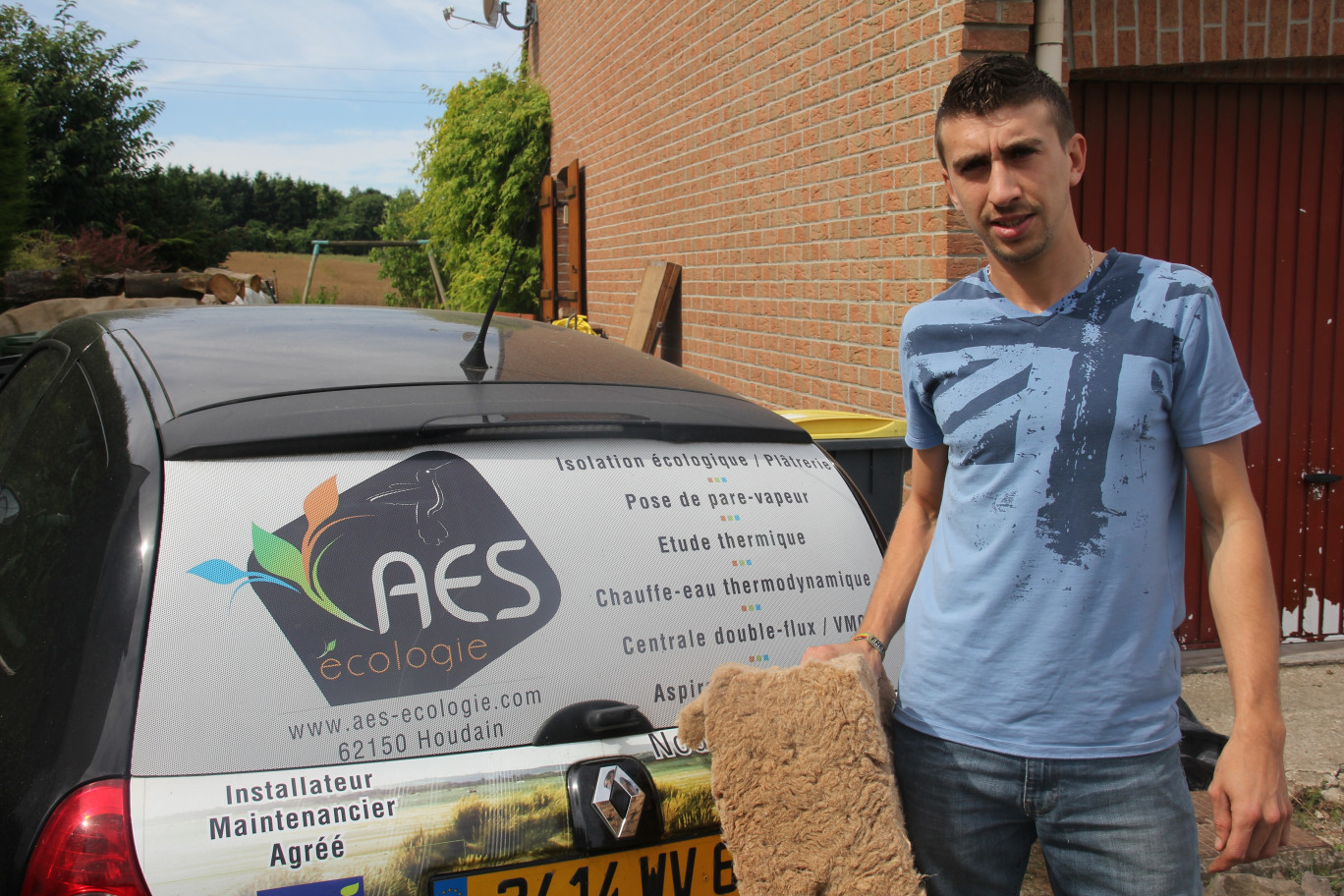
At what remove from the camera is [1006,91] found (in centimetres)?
156

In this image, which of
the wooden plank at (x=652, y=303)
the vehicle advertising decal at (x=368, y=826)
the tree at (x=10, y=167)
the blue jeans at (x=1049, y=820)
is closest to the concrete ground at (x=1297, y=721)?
the blue jeans at (x=1049, y=820)

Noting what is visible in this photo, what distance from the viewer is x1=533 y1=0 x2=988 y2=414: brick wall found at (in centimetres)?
429

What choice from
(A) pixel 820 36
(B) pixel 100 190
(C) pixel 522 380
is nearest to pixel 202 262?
(B) pixel 100 190

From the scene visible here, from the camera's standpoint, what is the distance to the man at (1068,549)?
1.48 metres

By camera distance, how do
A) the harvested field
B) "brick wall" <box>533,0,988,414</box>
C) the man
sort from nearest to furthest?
the man
"brick wall" <box>533,0,988,414</box>
the harvested field

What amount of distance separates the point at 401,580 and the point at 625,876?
0.59 meters

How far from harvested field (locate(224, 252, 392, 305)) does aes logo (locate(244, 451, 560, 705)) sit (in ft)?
102

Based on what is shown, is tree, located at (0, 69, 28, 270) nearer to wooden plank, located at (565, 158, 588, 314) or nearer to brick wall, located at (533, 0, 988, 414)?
wooden plank, located at (565, 158, 588, 314)

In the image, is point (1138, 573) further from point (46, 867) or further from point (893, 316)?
point (893, 316)

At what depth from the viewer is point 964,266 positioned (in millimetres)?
4062

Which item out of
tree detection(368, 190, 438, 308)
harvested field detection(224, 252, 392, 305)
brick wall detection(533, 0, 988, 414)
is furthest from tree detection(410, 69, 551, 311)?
harvested field detection(224, 252, 392, 305)

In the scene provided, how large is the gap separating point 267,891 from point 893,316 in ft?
11.9

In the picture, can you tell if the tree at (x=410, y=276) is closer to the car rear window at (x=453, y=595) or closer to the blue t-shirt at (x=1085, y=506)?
the car rear window at (x=453, y=595)

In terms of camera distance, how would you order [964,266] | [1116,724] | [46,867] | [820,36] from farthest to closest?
[820,36], [964,266], [1116,724], [46,867]
